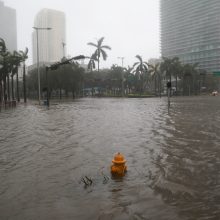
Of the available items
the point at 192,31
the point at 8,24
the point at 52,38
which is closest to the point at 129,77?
the point at 8,24

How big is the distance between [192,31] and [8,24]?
81.7 meters

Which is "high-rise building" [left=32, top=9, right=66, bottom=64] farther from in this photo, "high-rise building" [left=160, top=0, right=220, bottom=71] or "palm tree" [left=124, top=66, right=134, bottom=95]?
"palm tree" [left=124, top=66, right=134, bottom=95]

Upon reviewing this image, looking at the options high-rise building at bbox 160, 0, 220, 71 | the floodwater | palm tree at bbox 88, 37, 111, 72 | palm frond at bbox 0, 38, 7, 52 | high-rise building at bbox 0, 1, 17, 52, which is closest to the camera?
the floodwater

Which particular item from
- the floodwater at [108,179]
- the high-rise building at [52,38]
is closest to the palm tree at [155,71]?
the high-rise building at [52,38]

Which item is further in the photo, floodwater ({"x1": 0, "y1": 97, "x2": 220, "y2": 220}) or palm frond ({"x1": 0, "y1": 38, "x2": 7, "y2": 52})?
palm frond ({"x1": 0, "y1": 38, "x2": 7, "y2": 52})

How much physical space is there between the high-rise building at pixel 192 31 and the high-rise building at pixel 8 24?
7544 cm

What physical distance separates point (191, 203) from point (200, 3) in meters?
172

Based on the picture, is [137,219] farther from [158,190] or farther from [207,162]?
[207,162]

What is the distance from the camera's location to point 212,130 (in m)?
16.2

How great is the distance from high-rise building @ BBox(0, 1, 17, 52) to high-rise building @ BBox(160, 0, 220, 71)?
247ft

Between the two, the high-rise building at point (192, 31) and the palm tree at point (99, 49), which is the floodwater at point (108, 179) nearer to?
the palm tree at point (99, 49)

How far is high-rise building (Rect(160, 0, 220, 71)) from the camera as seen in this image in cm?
15950

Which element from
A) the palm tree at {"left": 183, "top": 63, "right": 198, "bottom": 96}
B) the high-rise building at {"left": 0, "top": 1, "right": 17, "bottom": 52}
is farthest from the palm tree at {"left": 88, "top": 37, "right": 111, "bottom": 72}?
the high-rise building at {"left": 0, "top": 1, "right": 17, "bottom": 52}

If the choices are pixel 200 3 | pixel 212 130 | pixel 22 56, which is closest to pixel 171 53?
pixel 200 3
